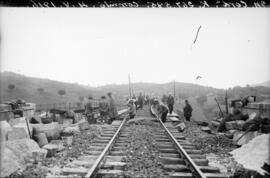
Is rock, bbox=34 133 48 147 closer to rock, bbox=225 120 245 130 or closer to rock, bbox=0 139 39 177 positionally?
rock, bbox=0 139 39 177

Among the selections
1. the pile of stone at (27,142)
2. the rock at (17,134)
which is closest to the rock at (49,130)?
the pile of stone at (27,142)

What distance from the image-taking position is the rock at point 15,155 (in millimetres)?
5332

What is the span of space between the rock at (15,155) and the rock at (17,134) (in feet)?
2.67

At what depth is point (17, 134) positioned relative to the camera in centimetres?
761

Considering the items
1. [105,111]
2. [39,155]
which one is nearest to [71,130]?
[39,155]

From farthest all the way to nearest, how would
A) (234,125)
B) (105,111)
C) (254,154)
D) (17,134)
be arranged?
(105,111) < (234,125) < (17,134) < (254,154)

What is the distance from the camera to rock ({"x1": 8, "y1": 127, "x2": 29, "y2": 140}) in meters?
7.60

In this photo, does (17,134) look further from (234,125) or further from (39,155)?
(234,125)

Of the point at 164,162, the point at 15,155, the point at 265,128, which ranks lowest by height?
the point at 164,162

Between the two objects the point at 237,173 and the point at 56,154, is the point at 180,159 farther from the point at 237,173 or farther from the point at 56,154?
the point at 56,154

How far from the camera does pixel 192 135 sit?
33.5ft

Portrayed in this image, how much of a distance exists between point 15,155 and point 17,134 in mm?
1770

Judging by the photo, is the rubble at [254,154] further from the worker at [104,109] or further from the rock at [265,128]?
the worker at [104,109]

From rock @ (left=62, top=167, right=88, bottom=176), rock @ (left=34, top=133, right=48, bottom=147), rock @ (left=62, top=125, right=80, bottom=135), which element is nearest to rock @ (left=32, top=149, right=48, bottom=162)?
rock @ (left=62, top=167, right=88, bottom=176)
